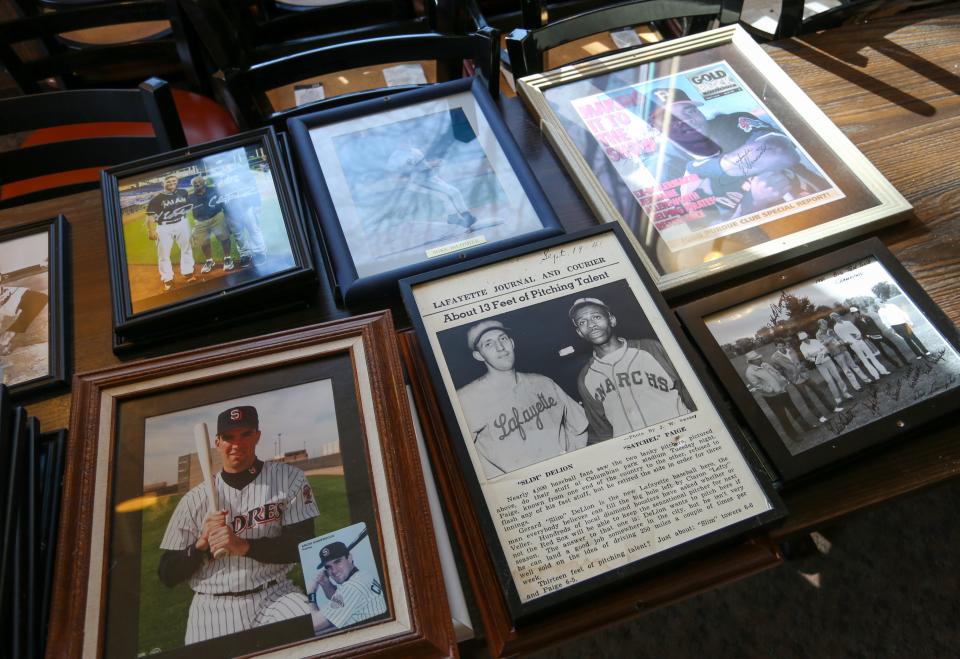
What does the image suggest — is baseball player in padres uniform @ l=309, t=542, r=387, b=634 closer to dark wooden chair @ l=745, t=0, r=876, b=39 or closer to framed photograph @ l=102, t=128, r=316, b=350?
framed photograph @ l=102, t=128, r=316, b=350

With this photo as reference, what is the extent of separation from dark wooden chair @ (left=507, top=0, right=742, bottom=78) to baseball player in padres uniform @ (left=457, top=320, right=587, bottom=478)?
73 centimetres

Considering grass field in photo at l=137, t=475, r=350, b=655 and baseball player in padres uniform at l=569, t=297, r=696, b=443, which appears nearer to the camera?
grass field in photo at l=137, t=475, r=350, b=655

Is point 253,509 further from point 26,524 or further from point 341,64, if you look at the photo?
point 341,64

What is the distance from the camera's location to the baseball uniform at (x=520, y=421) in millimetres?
874

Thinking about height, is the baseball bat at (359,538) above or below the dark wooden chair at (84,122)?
below

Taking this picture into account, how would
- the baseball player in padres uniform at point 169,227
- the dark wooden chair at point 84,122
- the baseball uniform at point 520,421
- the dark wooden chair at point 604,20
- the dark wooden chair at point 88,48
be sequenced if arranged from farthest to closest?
the dark wooden chair at point 88,48, the dark wooden chair at point 604,20, the dark wooden chair at point 84,122, the baseball player in padres uniform at point 169,227, the baseball uniform at point 520,421

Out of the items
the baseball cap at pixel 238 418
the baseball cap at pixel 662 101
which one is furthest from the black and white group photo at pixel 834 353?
the baseball cap at pixel 238 418

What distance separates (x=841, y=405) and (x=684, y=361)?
0.23m

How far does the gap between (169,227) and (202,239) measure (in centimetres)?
7

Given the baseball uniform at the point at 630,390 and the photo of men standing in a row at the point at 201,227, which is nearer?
the baseball uniform at the point at 630,390

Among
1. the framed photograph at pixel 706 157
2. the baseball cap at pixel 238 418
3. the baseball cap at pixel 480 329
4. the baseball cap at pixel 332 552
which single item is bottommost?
the baseball cap at pixel 332 552

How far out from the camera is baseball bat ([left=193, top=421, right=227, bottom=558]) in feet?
2.70

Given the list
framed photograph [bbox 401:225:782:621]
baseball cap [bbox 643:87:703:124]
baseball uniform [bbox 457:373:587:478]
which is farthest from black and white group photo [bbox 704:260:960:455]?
baseball cap [bbox 643:87:703:124]

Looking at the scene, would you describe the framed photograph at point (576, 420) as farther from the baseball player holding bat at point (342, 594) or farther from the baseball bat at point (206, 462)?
the baseball bat at point (206, 462)
